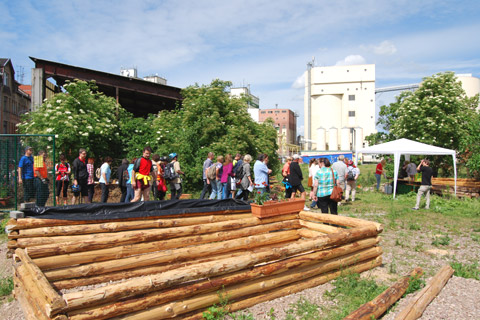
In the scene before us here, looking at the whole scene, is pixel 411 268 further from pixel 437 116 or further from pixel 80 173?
pixel 437 116

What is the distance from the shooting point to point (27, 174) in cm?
952

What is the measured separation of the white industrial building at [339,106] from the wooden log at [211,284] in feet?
236

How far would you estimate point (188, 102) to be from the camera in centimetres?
1706

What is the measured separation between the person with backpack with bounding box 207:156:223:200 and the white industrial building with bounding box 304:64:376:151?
216 feet

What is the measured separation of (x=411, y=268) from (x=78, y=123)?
12398mm

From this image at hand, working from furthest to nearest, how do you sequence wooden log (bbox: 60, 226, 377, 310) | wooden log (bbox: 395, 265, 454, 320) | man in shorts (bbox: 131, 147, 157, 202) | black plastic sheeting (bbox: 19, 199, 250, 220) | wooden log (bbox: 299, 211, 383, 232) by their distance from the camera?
man in shorts (bbox: 131, 147, 157, 202)
wooden log (bbox: 299, 211, 383, 232)
black plastic sheeting (bbox: 19, 199, 250, 220)
wooden log (bbox: 395, 265, 454, 320)
wooden log (bbox: 60, 226, 377, 310)

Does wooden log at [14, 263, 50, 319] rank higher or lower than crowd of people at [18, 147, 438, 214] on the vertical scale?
lower

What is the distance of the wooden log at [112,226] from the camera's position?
189 inches

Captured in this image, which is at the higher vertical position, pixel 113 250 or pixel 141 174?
pixel 141 174

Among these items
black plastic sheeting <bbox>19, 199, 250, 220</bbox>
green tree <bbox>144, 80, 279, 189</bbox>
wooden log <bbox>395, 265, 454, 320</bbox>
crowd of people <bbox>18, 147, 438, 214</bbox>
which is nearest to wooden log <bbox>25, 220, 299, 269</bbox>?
black plastic sheeting <bbox>19, 199, 250, 220</bbox>

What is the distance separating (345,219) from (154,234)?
3.40 meters

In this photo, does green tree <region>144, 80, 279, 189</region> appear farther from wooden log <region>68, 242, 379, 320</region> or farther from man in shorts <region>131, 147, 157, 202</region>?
wooden log <region>68, 242, 379, 320</region>

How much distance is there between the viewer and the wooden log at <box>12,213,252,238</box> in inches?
189

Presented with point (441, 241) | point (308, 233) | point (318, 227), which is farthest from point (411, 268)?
point (441, 241)
